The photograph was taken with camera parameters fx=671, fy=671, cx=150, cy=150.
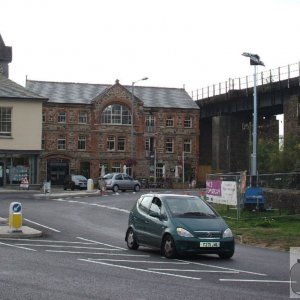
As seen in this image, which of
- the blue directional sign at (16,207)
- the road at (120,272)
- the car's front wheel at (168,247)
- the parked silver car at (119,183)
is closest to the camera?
the road at (120,272)

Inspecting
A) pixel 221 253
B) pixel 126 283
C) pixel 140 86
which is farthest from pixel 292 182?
pixel 140 86

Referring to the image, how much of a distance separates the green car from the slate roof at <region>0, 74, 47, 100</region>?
138ft

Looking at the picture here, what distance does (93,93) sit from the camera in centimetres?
8350

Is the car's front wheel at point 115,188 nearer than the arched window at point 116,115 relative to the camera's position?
Yes

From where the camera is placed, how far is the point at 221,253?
16922 mm

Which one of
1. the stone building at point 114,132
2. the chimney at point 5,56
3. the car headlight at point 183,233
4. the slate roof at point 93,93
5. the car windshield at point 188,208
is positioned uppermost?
the chimney at point 5,56

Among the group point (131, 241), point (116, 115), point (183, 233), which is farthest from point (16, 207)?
point (116, 115)

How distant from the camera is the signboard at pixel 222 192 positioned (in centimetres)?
2944

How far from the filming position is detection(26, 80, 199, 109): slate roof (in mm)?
81062

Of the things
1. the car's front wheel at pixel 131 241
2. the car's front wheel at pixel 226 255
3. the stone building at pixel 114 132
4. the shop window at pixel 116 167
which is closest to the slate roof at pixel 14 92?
the stone building at pixel 114 132

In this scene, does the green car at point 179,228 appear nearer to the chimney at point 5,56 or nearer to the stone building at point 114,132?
the stone building at point 114,132

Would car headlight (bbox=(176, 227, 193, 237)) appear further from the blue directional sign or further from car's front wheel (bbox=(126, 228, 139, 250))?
the blue directional sign

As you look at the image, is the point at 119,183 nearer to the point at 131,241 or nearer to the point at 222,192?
the point at 222,192

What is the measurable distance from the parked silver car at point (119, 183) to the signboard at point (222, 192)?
26.1 metres
